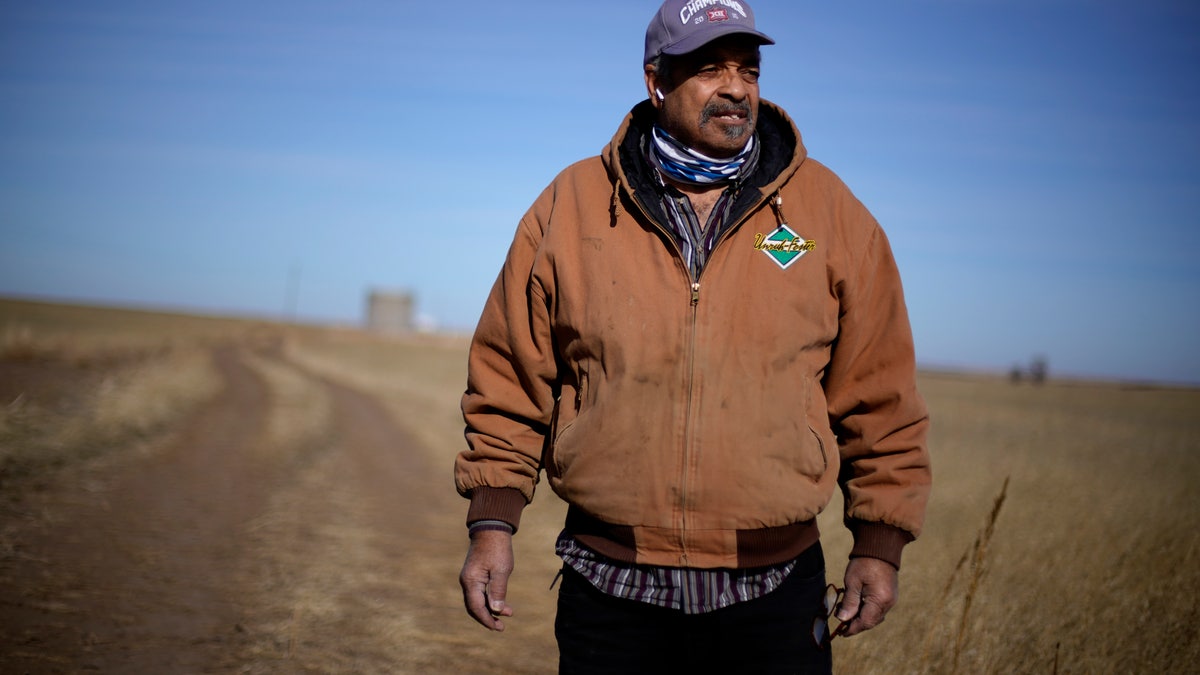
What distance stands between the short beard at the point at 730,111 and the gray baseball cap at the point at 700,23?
155 mm

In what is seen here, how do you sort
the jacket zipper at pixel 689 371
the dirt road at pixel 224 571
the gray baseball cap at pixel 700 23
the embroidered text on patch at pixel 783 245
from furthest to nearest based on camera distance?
the dirt road at pixel 224 571
the gray baseball cap at pixel 700 23
the embroidered text on patch at pixel 783 245
the jacket zipper at pixel 689 371

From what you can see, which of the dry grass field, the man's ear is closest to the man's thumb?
the man's ear

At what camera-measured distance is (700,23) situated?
8.20 ft

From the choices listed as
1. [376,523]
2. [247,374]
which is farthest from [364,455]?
[247,374]

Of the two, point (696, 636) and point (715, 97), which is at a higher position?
point (715, 97)

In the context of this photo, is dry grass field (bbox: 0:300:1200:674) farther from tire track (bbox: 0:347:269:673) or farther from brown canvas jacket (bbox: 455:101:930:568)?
brown canvas jacket (bbox: 455:101:930:568)

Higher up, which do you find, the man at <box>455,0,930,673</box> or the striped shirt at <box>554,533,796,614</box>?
the man at <box>455,0,930,673</box>

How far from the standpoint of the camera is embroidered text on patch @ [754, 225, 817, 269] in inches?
93.4

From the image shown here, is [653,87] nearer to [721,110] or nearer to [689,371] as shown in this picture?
[721,110]

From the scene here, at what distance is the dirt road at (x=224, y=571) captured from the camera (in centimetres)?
493

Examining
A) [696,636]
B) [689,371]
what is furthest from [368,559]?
Answer: [689,371]

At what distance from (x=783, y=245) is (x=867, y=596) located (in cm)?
89

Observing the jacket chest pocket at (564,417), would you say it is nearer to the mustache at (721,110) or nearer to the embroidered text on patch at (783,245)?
the embroidered text on patch at (783,245)

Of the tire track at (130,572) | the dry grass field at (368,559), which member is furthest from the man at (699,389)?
the tire track at (130,572)
